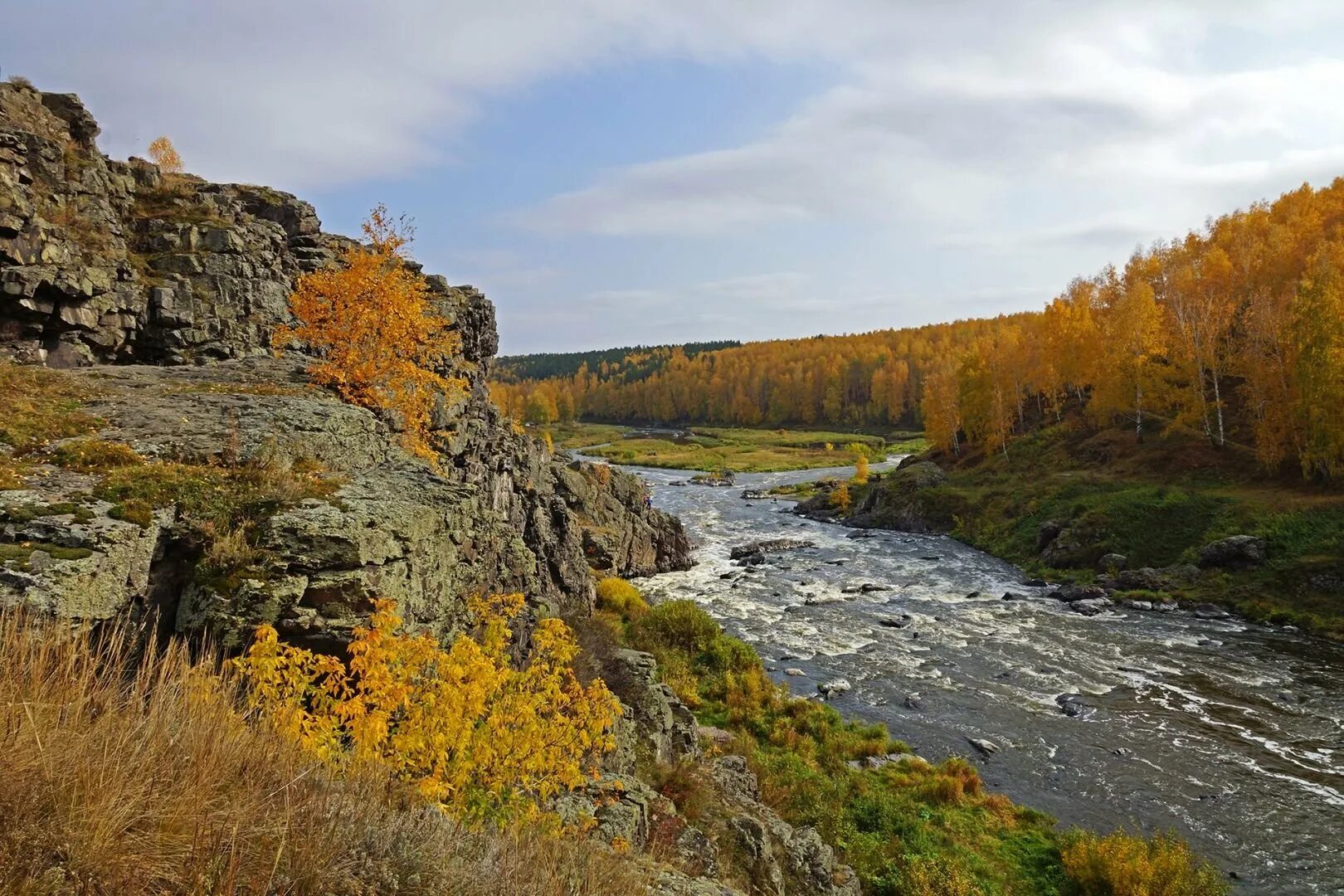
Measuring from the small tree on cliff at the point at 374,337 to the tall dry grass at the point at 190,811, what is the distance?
14.8 meters

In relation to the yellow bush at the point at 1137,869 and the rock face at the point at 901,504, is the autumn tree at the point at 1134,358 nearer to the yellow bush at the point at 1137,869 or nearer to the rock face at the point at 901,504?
the rock face at the point at 901,504

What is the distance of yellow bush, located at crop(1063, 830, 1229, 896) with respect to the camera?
593 inches

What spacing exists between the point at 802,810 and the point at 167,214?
1353 inches

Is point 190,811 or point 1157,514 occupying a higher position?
point 190,811

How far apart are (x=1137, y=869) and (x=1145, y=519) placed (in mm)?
40574

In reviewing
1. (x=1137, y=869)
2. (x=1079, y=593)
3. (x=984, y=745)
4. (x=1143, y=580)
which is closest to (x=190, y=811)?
(x=1137, y=869)

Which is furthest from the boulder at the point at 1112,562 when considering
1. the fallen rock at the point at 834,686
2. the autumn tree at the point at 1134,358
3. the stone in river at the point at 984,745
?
the stone in river at the point at 984,745

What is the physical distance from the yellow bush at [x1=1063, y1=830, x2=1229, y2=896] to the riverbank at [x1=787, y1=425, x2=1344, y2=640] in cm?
2604

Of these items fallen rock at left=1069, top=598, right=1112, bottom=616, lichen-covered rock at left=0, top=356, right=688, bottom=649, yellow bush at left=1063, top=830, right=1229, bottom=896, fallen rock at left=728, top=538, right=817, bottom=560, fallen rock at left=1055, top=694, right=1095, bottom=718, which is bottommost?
fallen rock at left=1069, top=598, right=1112, bottom=616

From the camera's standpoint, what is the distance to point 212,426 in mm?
13977

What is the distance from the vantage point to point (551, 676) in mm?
9227

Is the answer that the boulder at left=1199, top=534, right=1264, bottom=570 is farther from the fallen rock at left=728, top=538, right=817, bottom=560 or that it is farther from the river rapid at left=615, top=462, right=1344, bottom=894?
the fallen rock at left=728, top=538, right=817, bottom=560

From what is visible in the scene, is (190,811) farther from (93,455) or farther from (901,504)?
(901,504)

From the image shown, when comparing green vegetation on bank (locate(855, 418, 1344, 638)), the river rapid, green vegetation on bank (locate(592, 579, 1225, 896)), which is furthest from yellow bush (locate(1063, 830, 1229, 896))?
green vegetation on bank (locate(855, 418, 1344, 638))
